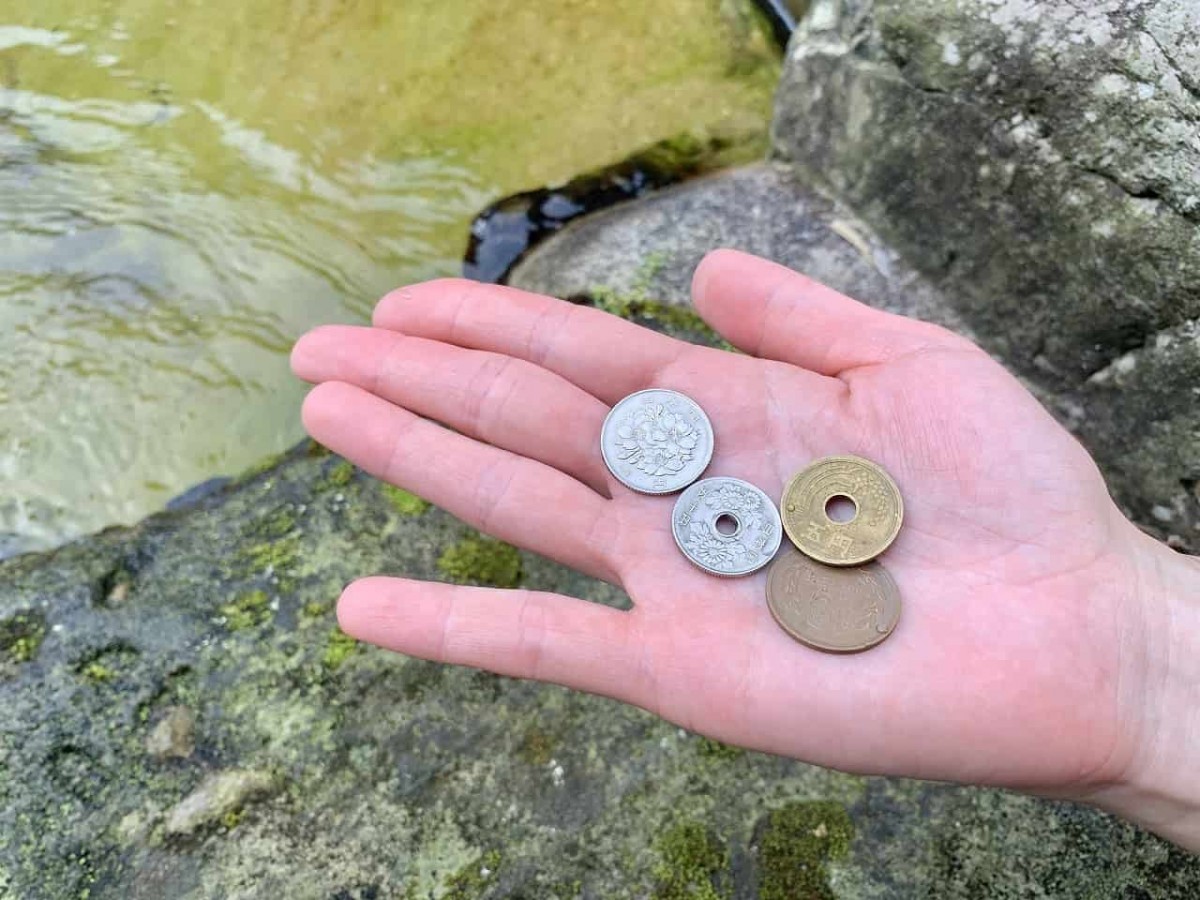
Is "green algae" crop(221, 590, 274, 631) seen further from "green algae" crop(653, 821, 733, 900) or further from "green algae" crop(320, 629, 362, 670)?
"green algae" crop(653, 821, 733, 900)

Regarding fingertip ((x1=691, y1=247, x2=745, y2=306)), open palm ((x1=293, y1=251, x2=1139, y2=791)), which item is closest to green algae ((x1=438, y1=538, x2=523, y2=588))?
open palm ((x1=293, y1=251, x2=1139, y2=791))

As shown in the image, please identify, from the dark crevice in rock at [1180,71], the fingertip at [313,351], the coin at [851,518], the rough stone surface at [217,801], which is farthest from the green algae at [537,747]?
the dark crevice in rock at [1180,71]

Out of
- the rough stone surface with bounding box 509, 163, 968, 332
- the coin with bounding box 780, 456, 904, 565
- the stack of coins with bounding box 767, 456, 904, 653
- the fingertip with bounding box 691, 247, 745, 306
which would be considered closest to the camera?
the stack of coins with bounding box 767, 456, 904, 653

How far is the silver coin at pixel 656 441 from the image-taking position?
279 cm

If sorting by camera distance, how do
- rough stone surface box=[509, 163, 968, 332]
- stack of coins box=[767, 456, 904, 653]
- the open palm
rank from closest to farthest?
the open palm
stack of coins box=[767, 456, 904, 653]
rough stone surface box=[509, 163, 968, 332]

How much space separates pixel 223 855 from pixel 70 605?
3.29 ft

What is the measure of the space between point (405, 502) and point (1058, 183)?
2.58 m

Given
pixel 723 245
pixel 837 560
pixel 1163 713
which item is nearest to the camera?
pixel 1163 713

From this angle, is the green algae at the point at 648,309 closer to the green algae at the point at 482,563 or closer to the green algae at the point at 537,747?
the green algae at the point at 482,563

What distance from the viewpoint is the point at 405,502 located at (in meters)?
3.40

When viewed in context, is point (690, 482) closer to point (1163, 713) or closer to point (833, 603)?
point (833, 603)

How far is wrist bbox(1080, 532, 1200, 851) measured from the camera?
7.71 ft

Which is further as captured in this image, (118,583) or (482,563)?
(482,563)

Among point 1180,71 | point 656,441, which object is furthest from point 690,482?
point 1180,71
